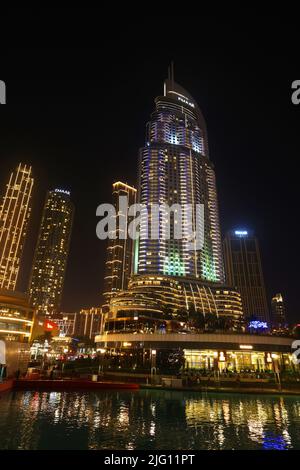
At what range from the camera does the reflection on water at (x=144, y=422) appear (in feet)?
69.6

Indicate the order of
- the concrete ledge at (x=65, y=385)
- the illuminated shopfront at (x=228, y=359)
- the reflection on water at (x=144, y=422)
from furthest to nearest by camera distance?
the illuminated shopfront at (x=228, y=359), the concrete ledge at (x=65, y=385), the reflection on water at (x=144, y=422)

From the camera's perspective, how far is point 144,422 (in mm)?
27531

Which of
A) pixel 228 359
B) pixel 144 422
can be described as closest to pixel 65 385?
pixel 144 422

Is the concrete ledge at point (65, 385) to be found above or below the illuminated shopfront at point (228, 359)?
below

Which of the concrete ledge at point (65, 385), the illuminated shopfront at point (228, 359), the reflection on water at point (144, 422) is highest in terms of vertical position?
the illuminated shopfront at point (228, 359)

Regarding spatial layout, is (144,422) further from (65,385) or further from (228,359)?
(228,359)

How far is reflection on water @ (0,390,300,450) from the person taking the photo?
21.2 m

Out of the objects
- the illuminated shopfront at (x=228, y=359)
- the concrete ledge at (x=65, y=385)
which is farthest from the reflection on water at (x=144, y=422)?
the illuminated shopfront at (x=228, y=359)

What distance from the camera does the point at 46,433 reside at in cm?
2284

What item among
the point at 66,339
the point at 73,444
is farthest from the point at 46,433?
the point at 66,339

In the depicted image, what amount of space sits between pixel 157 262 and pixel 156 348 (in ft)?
345

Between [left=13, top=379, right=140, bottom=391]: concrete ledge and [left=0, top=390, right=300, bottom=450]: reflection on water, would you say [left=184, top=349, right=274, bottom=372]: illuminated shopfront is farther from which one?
[left=0, top=390, right=300, bottom=450]: reflection on water

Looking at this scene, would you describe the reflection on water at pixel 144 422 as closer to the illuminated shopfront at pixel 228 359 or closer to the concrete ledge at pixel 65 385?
the concrete ledge at pixel 65 385

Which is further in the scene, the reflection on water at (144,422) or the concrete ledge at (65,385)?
the concrete ledge at (65,385)
